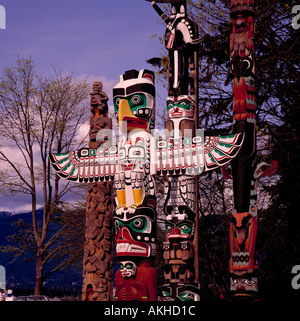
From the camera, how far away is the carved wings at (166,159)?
10336 mm

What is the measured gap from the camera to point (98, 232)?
13336mm

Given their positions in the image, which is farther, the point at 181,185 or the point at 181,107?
the point at 181,107

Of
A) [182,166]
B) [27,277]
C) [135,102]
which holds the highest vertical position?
[135,102]

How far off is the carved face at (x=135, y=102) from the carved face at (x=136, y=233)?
5.97 feet

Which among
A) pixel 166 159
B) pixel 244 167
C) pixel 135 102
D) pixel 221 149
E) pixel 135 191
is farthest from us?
pixel 135 102

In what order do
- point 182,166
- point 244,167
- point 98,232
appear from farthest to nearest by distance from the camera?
point 98,232 < point 244,167 < point 182,166

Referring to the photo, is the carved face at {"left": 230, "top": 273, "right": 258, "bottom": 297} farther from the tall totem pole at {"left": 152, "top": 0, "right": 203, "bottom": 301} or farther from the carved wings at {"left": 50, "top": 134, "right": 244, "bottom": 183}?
the carved wings at {"left": 50, "top": 134, "right": 244, "bottom": 183}

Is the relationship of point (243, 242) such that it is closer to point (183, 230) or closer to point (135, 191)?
point (183, 230)

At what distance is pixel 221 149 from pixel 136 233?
7.60ft

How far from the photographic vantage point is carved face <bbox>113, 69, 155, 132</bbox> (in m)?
11.4

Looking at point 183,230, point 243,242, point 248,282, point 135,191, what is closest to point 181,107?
point 135,191

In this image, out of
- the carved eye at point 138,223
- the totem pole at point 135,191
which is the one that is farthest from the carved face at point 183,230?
the carved eye at point 138,223

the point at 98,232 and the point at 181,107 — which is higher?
the point at 181,107

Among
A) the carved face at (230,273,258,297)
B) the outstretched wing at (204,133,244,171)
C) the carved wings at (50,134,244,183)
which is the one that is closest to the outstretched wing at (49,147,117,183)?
the carved wings at (50,134,244,183)
